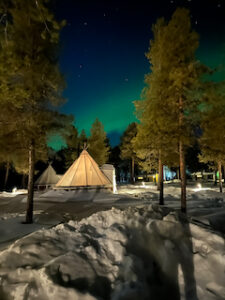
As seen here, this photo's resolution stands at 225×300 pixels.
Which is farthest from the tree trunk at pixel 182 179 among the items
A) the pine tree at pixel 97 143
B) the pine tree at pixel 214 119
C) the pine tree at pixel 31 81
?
the pine tree at pixel 97 143

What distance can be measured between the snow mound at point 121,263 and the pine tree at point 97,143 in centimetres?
2913

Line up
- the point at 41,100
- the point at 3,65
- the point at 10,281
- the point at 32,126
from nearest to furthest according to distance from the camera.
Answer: the point at 10,281, the point at 3,65, the point at 32,126, the point at 41,100

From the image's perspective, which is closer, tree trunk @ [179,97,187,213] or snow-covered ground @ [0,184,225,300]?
snow-covered ground @ [0,184,225,300]

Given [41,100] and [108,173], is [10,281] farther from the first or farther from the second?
[108,173]

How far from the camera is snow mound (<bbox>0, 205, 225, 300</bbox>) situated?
8.78 feet

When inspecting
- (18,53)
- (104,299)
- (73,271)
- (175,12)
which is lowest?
(104,299)

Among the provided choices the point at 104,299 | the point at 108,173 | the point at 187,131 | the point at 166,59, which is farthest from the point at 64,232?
the point at 108,173

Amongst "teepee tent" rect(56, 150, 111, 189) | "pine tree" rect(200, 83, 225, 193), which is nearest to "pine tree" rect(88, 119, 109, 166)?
"teepee tent" rect(56, 150, 111, 189)

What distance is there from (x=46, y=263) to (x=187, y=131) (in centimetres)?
736

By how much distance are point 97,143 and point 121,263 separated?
30.8 meters

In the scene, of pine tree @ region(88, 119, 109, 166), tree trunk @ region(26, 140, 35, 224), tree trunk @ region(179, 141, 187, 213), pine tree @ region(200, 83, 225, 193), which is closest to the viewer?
tree trunk @ region(26, 140, 35, 224)

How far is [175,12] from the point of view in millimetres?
8992

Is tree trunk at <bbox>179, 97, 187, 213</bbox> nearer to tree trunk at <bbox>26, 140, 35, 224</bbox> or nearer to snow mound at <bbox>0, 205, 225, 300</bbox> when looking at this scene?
snow mound at <bbox>0, 205, 225, 300</bbox>

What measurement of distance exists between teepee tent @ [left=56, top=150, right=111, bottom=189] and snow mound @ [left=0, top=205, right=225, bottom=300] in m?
13.0
